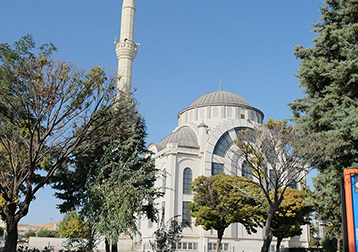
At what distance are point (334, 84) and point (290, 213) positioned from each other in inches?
690

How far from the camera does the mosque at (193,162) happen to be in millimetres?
41594

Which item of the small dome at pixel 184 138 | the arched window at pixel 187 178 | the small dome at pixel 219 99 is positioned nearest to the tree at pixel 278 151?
the arched window at pixel 187 178

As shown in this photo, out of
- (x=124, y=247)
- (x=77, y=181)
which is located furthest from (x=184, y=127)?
(x=77, y=181)

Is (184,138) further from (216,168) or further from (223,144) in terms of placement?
(216,168)

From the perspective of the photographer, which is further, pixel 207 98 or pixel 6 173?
pixel 207 98

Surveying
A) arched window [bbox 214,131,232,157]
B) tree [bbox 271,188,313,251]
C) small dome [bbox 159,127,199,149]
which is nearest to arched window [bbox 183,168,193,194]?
small dome [bbox 159,127,199,149]

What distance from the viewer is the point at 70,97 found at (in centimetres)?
1683

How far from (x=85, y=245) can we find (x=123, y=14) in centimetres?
3558

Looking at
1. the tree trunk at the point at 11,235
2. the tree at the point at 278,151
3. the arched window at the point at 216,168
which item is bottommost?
the tree trunk at the point at 11,235

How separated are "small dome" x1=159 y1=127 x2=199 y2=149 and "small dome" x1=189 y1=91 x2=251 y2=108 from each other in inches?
185

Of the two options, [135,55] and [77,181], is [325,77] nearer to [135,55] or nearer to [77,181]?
[77,181]

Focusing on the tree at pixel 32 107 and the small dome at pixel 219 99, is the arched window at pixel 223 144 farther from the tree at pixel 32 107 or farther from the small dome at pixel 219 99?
the tree at pixel 32 107

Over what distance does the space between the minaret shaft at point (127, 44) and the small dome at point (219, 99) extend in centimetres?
1265

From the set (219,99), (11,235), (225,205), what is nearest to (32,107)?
(11,235)
